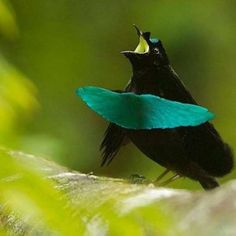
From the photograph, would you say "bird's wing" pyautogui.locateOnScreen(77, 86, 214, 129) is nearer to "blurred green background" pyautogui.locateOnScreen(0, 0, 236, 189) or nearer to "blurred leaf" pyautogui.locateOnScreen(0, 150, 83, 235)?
"blurred leaf" pyautogui.locateOnScreen(0, 150, 83, 235)

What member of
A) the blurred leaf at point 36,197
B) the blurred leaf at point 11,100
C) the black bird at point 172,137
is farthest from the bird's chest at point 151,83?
the blurred leaf at point 36,197

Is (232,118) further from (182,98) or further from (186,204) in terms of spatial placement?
(186,204)

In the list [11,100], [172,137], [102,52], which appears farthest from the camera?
[102,52]

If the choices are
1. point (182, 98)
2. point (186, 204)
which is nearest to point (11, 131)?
point (186, 204)

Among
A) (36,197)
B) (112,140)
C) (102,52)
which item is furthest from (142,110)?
(102,52)

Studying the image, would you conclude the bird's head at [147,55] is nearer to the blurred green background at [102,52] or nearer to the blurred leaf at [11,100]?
the blurred leaf at [11,100]

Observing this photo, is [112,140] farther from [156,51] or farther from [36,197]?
[36,197]
